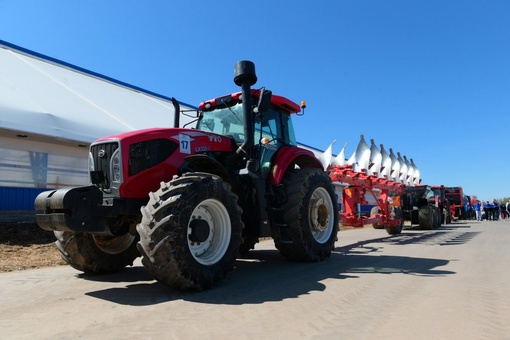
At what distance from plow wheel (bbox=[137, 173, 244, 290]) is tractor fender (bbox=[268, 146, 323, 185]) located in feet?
4.59

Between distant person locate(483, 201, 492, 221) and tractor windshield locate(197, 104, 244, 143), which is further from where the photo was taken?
distant person locate(483, 201, 492, 221)

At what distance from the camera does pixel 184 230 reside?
13.1 feet

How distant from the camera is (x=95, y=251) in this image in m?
5.11

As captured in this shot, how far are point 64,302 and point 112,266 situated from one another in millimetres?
1446

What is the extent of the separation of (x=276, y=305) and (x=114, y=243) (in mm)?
2714

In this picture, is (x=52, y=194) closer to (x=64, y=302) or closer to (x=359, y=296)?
(x=64, y=302)

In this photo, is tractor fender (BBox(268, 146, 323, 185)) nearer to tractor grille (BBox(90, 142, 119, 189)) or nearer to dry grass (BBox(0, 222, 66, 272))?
tractor grille (BBox(90, 142, 119, 189))

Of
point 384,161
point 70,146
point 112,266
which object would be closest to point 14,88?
point 70,146

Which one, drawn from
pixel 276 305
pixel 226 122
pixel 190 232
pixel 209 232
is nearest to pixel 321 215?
pixel 226 122

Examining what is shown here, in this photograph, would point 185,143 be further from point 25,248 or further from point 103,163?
point 25,248

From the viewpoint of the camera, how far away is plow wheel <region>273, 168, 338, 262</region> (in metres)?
5.90

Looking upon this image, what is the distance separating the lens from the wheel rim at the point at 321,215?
660 cm

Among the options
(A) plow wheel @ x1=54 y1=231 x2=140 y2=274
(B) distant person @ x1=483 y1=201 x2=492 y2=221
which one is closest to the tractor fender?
(A) plow wheel @ x1=54 y1=231 x2=140 y2=274

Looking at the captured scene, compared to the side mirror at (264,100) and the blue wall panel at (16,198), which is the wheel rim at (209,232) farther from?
the blue wall panel at (16,198)
